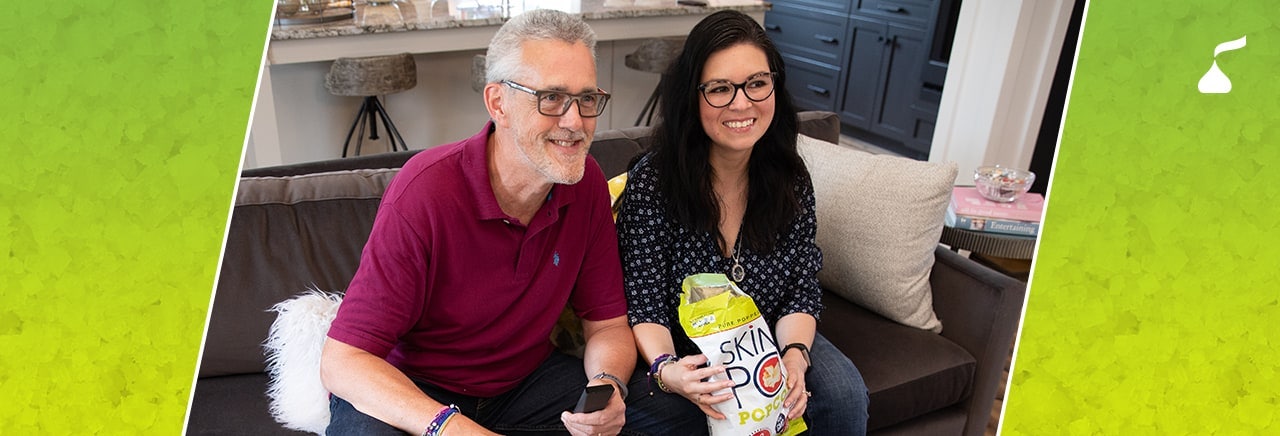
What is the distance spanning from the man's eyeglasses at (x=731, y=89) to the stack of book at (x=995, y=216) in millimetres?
888

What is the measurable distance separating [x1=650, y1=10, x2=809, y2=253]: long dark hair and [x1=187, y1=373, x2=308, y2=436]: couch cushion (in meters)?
0.79

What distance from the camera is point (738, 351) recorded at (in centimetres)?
143

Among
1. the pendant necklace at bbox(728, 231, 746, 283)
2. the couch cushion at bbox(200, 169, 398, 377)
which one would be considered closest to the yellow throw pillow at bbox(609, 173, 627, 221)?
the pendant necklace at bbox(728, 231, 746, 283)

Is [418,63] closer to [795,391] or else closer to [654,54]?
[654,54]

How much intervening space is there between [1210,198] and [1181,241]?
87 millimetres

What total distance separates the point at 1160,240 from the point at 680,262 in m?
0.85

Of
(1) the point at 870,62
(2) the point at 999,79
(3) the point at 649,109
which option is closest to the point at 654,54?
(3) the point at 649,109

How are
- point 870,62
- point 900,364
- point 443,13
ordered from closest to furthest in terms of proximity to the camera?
point 900,364, point 443,13, point 870,62

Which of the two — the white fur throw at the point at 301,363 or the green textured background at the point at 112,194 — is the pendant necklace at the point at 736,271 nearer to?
the white fur throw at the point at 301,363

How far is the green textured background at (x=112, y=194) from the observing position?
1219 mm

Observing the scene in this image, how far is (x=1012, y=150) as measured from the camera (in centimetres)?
334

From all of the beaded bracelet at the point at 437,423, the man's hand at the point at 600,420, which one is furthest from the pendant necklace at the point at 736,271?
the beaded bracelet at the point at 437,423

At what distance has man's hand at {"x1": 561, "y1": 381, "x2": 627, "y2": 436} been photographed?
1371 mm

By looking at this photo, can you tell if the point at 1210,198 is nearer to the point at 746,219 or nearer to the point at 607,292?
the point at 746,219
